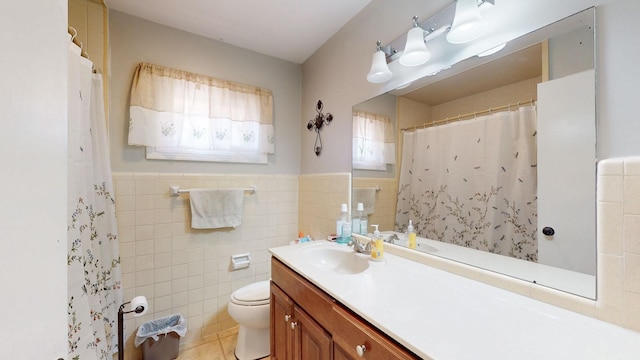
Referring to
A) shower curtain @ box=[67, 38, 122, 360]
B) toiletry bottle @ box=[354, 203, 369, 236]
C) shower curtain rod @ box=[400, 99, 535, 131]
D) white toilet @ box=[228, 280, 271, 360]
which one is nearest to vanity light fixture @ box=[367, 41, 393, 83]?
shower curtain rod @ box=[400, 99, 535, 131]

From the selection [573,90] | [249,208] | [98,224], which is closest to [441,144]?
[573,90]

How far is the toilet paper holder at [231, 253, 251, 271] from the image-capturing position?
6.75 ft

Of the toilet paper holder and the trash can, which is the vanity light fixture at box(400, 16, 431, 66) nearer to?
the toilet paper holder

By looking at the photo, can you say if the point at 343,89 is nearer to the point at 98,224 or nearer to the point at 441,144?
the point at 441,144

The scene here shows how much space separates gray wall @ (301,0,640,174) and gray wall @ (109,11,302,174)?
16 cm

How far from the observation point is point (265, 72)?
2.25 m

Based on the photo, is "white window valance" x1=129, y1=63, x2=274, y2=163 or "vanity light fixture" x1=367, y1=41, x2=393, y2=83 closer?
"vanity light fixture" x1=367, y1=41, x2=393, y2=83

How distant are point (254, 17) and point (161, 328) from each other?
2.34m

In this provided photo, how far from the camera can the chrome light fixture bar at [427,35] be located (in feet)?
3.26

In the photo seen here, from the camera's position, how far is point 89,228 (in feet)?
3.95

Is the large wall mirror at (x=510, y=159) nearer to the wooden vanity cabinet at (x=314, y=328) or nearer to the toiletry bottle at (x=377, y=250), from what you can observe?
the toiletry bottle at (x=377, y=250)

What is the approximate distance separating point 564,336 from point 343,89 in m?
1.69

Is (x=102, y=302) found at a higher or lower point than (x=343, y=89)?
lower

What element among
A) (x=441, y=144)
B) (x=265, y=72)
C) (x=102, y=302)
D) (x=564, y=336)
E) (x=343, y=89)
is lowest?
(x=102, y=302)
